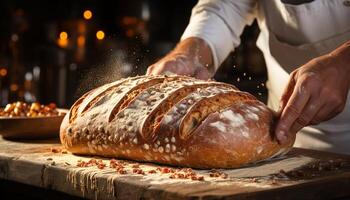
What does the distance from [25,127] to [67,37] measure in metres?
4.51

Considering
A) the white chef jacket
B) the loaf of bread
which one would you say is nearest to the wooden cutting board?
the loaf of bread

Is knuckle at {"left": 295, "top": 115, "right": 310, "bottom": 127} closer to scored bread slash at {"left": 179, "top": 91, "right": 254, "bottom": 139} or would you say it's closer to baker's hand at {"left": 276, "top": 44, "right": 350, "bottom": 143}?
baker's hand at {"left": 276, "top": 44, "right": 350, "bottom": 143}

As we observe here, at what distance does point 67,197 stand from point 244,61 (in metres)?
3.64

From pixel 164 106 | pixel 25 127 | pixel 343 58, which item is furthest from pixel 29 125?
pixel 343 58

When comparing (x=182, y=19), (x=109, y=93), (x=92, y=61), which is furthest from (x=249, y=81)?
Result: (x=109, y=93)

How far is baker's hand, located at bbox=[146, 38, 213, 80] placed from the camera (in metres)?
2.36

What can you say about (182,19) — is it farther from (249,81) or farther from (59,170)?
(59,170)

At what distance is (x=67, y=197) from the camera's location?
1.69 metres

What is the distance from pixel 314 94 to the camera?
1.78 meters

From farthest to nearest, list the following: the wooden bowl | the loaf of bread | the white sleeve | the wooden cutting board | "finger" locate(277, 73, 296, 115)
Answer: the white sleeve
the wooden bowl
"finger" locate(277, 73, 296, 115)
the loaf of bread
the wooden cutting board

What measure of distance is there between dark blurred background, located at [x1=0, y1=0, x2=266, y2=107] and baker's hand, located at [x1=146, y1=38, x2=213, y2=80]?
3153mm

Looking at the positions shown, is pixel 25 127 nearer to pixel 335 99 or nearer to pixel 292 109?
pixel 292 109

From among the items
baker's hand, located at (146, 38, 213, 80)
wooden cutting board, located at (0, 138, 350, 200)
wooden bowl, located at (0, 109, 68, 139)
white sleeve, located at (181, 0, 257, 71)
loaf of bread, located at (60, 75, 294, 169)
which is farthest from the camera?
white sleeve, located at (181, 0, 257, 71)

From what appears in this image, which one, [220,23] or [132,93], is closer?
[132,93]
